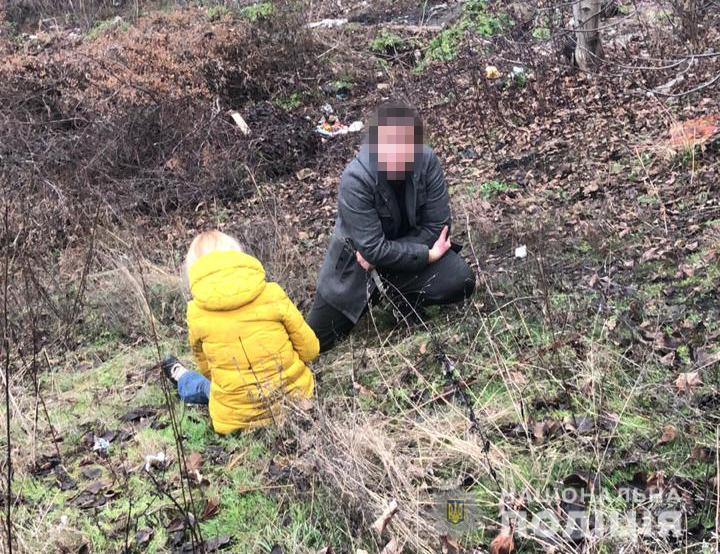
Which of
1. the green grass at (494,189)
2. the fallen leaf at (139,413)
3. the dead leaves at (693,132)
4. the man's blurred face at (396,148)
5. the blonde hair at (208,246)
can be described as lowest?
the fallen leaf at (139,413)

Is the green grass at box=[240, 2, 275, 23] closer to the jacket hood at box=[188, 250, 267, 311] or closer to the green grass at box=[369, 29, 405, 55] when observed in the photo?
the green grass at box=[369, 29, 405, 55]

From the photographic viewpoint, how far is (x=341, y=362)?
12.6 ft

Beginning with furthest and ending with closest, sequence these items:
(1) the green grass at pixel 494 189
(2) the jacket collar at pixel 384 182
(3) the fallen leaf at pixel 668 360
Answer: (1) the green grass at pixel 494 189
(2) the jacket collar at pixel 384 182
(3) the fallen leaf at pixel 668 360

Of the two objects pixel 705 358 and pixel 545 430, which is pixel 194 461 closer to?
pixel 545 430

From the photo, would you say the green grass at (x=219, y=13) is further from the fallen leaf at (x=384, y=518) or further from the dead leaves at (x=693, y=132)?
the fallen leaf at (x=384, y=518)

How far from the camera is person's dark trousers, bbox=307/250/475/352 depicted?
394cm

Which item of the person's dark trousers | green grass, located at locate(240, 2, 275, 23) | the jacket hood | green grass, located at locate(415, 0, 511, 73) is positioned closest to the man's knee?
the person's dark trousers

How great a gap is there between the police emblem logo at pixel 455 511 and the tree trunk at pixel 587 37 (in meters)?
6.38

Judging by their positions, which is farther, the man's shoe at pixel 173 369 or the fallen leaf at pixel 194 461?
the man's shoe at pixel 173 369

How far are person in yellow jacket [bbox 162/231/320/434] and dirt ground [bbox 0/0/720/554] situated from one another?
149 mm

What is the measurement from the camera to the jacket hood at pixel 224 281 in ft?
10.1

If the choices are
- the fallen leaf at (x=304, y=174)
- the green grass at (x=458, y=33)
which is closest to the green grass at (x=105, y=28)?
the green grass at (x=458, y=33)

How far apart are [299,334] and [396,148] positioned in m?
1.13

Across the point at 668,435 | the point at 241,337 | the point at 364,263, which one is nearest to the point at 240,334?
the point at 241,337
